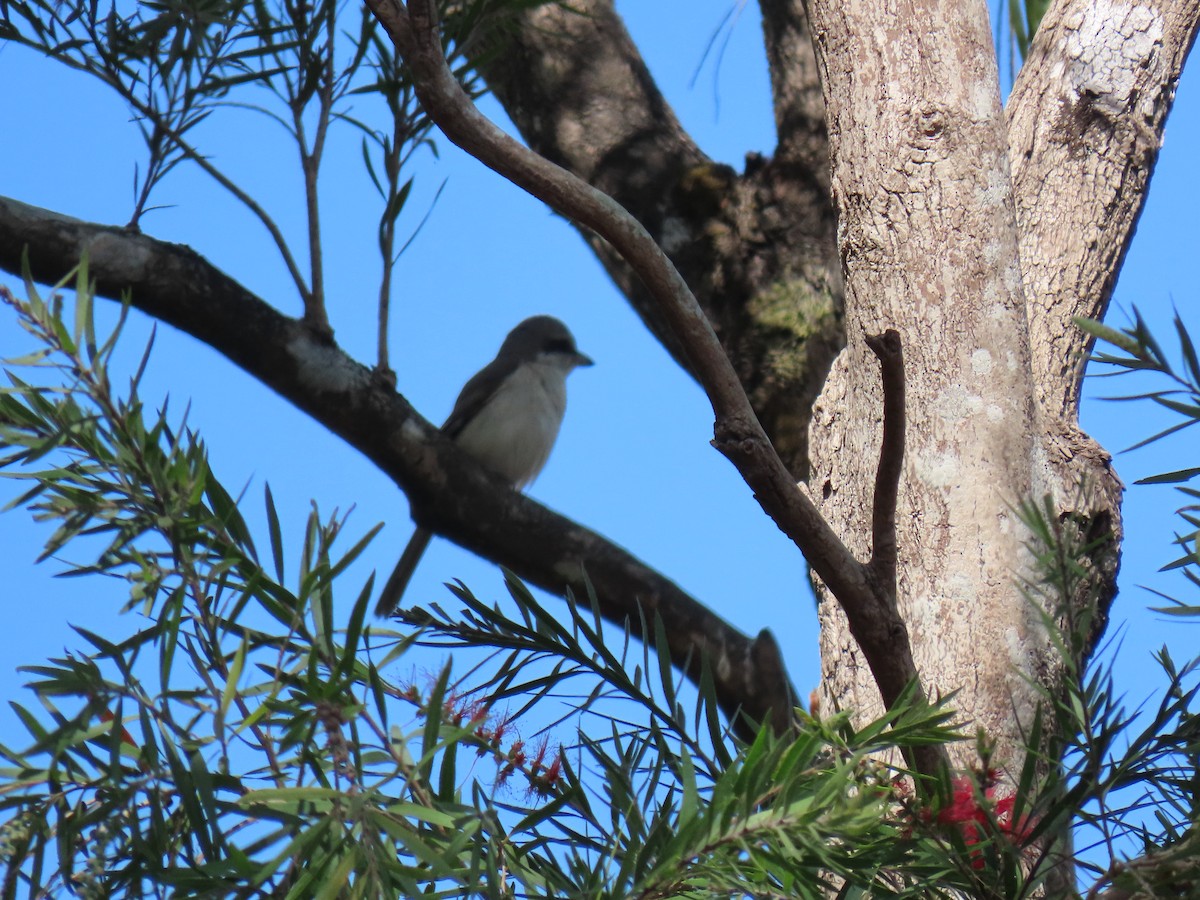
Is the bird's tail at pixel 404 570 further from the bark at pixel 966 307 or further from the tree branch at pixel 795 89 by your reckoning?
the bark at pixel 966 307

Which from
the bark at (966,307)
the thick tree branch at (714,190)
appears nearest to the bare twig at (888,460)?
the bark at (966,307)

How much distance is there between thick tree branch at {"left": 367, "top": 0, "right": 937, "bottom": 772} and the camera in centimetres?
117

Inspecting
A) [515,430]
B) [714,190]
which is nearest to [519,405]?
[515,430]

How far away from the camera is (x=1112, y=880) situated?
85cm

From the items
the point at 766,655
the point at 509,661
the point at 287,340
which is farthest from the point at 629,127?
the point at 509,661

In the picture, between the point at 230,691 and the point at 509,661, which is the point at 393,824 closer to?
the point at 230,691

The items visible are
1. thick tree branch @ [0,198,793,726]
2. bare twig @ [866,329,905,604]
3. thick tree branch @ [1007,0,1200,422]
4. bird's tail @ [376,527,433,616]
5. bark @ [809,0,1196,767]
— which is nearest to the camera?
bare twig @ [866,329,905,604]

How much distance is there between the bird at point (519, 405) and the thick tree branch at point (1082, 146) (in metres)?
4.16

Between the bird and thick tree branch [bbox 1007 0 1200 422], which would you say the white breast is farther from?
thick tree branch [bbox 1007 0 1200 422]

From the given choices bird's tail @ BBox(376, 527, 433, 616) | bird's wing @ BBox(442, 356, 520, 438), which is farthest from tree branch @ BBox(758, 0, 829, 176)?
bird's wing @ BBox(442, 356, 520, 438)

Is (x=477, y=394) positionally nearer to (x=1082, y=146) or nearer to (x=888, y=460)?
(x=1082, y=146)

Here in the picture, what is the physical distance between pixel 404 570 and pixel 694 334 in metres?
4.76

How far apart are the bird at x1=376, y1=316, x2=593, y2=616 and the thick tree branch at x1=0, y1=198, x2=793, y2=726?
2453 mm

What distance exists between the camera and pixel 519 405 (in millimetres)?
6773
